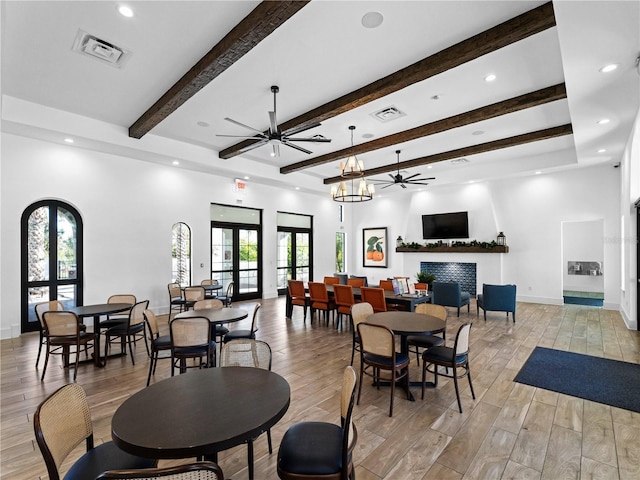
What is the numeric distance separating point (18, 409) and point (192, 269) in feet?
16.1

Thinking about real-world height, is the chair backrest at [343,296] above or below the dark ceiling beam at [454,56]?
below

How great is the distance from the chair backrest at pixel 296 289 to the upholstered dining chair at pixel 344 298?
3.19 feet

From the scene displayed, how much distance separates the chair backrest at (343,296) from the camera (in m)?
5.76

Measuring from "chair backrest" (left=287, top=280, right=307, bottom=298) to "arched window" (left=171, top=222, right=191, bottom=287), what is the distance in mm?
2774

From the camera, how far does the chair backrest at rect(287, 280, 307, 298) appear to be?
22.3 ft

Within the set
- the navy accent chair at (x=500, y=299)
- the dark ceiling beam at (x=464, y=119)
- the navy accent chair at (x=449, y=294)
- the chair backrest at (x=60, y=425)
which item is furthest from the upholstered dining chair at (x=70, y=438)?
the navy accent chair at (x=500, y=299)

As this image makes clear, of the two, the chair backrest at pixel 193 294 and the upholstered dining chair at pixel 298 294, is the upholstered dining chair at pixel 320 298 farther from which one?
the chair backrest at pixel 193 294

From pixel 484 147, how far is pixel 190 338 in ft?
23.5

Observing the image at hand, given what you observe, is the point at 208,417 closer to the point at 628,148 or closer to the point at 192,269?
the point at 192,269

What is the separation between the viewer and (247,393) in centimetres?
186

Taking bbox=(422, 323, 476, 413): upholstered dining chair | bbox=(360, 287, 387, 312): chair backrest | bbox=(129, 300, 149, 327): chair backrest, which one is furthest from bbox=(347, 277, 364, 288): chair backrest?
bbox=(129, 300, 149, 327): chair backrest

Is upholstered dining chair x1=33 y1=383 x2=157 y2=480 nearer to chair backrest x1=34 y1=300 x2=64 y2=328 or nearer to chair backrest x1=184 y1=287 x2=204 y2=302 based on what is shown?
chair backrest x1=34 y1=300 x2=64 y2=328

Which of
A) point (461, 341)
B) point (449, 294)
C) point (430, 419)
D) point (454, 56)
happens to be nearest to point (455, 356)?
point (461, 341)

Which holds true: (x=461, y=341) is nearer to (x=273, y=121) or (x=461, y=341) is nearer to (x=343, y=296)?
(x=343, y=296)
